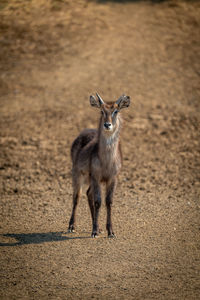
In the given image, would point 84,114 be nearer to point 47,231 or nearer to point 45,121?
point 45,121

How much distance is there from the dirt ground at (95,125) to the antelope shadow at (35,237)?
0.11ft

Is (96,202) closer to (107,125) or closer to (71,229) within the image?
(71,229)

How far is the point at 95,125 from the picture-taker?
A: 43.1 ft

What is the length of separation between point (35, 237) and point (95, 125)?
21.4 feet

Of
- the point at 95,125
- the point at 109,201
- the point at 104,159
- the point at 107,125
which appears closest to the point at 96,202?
the point at 109,201

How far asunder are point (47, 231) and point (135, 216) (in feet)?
5.78

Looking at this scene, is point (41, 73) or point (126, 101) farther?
point (41, 73)

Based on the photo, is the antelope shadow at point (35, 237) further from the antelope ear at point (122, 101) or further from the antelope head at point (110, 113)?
the antelope ear at point (122, 101)

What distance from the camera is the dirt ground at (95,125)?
5.86m

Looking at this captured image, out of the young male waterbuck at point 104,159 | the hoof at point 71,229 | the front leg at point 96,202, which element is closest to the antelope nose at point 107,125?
the young male waterbuck at point 104,159

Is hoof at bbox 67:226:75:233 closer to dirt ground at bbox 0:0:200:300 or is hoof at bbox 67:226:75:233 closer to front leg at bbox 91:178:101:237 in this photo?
dirt ground at bbox 0:0:200:300

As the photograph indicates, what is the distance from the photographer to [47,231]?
7.39m

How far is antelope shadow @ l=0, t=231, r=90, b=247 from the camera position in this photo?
6.86m

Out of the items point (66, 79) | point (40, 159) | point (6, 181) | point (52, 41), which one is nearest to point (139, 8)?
point (52, 41)
